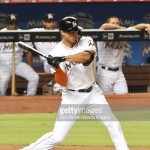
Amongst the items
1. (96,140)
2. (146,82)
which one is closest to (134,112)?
(146,82)

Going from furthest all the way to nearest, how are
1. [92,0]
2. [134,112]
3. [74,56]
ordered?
[92,0]
[134,112]
[74,56]

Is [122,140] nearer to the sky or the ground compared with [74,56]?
nearer to the ground

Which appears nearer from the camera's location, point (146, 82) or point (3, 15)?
point (146, 82)

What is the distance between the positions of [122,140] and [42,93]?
17.7 ft

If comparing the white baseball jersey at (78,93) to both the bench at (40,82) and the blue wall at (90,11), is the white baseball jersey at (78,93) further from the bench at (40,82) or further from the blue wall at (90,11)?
the blue wall at (90,11)

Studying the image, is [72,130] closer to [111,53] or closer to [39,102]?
[39,102]

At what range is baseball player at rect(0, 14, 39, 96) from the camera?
39.4 feet

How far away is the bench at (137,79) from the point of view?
12305mm

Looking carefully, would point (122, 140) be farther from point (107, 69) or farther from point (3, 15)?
point (3, 15)

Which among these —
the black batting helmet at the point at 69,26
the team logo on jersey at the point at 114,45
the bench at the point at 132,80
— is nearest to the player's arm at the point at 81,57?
the black batting helmet at the point at 69,26

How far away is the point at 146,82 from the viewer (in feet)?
40.5

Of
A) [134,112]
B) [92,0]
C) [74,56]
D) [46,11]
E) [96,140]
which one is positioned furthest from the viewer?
[46,11]

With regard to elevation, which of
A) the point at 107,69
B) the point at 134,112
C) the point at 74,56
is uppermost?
the point at 74,56

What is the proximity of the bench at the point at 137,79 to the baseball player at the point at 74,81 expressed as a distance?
503cm
